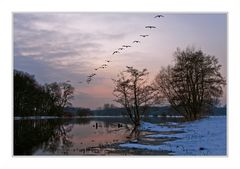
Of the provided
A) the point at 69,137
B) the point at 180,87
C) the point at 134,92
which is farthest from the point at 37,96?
the point at 180,87

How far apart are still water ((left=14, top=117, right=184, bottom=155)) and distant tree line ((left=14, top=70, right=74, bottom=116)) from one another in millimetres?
107

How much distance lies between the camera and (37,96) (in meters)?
10.9

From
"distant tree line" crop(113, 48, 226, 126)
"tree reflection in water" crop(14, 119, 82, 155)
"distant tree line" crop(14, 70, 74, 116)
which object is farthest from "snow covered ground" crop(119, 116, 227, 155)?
"distant tree line" crop(14, 70, 74, 116)

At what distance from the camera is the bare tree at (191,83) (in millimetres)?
Result: 10906

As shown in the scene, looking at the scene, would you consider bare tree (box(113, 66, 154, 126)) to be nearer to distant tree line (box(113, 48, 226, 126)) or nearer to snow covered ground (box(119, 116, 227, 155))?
distant tree line (box(113, 48, 226, 126))

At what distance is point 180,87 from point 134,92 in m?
0.49

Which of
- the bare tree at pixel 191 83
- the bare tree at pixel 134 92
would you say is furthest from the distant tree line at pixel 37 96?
the bare tree at pixel 191 83

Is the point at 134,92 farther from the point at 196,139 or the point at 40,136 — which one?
the point at 40,136

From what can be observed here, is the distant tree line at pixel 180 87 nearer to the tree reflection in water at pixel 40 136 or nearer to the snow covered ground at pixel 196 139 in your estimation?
the snow covered ground at pixel 196 139
